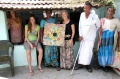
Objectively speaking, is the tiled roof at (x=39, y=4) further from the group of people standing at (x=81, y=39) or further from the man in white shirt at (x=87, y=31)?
the man in white shirt at (x=87, y=31)

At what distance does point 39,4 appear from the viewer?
626 cm

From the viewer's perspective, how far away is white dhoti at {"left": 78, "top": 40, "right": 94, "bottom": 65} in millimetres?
6125

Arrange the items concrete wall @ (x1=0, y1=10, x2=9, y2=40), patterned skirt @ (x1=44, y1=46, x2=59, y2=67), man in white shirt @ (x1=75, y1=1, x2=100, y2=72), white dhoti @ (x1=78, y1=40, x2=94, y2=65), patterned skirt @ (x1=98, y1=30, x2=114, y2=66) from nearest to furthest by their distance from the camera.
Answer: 1. man in white shirt @ (x1=75, y1=1, x2=100, y2=72)
2. patterned skirt @ (x1=98, y1=30, x2=114, y2=66)
3. white dhoti @ (x1=78, y1=40, x2=94, y2=65)
4. concrete wall @ (x1=0, y1=10, x2=9, y2=40)
5. patterned skirt @ (x1=44, y1=46, x2=59, y2=67)

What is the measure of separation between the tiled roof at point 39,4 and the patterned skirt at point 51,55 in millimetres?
1289

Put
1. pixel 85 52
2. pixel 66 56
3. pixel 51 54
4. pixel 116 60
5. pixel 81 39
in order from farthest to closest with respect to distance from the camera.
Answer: pixel 51 54 < pixel 66 56 < pixel 85 52 < pixel 81 39 < pixel 116 60

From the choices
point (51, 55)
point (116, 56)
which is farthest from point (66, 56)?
point (116, 56)

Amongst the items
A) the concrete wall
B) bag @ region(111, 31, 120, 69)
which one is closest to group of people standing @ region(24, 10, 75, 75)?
the concrete wall

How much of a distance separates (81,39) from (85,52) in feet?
1.38

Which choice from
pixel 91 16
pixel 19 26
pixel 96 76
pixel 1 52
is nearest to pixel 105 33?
pixel 91 16

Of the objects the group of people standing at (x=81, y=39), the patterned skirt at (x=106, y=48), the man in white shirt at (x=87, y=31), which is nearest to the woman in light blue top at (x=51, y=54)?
Result: the group of people standing at (x=81, y=39)

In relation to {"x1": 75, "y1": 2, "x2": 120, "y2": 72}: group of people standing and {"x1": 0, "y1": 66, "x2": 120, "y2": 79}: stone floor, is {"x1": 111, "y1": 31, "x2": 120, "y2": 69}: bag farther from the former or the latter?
{"x1": 0, "y1": 66, "x2": 120, "y2": 79}: stone floor

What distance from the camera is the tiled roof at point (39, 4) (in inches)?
233

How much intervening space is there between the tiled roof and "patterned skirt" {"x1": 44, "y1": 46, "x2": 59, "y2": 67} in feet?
4.23

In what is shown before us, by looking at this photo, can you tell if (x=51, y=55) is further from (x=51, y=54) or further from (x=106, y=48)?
(x=106, y=48)
